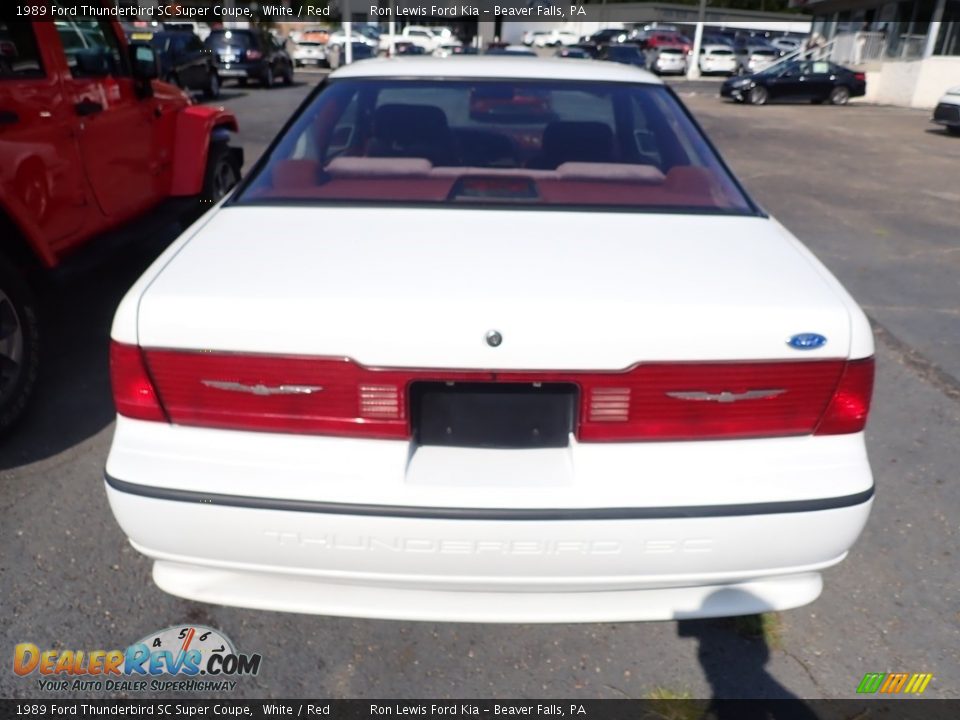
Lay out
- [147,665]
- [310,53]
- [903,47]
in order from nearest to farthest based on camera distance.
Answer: [147,665], [903,47], [310,53]

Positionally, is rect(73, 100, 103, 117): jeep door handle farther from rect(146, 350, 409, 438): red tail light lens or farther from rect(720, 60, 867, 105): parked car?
rect(720, 60, 867, 105): parked car

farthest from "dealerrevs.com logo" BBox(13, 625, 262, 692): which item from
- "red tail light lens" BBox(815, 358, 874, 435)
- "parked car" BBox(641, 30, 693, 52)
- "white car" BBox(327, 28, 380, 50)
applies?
"parked car" BBox(641, 30, 693, 52)

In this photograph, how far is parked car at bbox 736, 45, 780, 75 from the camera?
116 ft

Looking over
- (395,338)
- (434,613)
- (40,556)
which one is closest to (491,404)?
(395,338)

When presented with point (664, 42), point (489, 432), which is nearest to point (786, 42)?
point (664, 42)

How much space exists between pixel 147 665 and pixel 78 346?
270cm

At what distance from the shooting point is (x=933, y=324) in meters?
5.17

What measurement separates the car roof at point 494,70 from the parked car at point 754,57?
3541cm

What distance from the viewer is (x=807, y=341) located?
5.90ft

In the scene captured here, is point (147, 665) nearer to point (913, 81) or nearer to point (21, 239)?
point (21, 239)

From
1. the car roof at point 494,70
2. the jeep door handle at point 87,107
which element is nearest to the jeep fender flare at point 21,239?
the jeep door handle at point 87,107

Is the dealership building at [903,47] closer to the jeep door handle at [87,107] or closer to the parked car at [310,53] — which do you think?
the parked car at [310,53]

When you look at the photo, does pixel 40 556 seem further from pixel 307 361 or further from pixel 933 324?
pixel 933 324

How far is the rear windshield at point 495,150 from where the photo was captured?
2.62 metres
